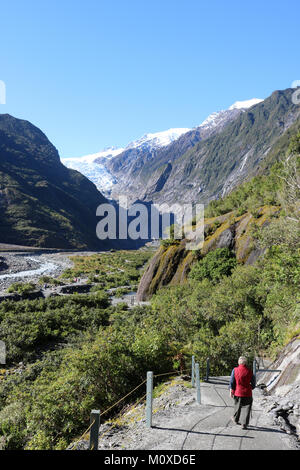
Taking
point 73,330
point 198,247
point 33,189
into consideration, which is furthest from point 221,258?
point 33,189

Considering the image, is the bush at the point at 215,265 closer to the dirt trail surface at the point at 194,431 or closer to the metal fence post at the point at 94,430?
the dirt trail surface at the point at 194,431

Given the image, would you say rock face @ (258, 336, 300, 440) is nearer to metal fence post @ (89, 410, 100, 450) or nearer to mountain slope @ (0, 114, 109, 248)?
metal fence post @ (89, 410, 100, 450)

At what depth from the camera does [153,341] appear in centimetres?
990

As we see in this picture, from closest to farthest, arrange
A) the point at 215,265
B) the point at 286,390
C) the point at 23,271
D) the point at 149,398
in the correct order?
1. the point at 149,398
2. the point at 286,390
3. the point at 215,265
4. the point at 23,271

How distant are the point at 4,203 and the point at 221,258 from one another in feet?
404

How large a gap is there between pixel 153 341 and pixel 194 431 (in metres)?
4.66

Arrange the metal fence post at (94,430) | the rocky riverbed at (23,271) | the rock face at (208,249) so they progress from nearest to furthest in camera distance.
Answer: the metal fence post at (94,430) < the rock face at (208,249) < the rocky riverbed at (23,271)

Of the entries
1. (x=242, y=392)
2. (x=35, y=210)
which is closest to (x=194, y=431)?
(x=242, y=392)

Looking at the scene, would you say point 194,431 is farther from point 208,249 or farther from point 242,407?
point 208,249

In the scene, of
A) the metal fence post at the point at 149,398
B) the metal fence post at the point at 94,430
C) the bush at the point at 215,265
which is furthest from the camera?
the bush at the point at 215,265

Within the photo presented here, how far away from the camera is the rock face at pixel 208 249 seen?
92.7ft

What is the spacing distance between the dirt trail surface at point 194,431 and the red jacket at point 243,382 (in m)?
0.59

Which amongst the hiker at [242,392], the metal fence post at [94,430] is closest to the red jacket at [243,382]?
the hiker at [242,392]

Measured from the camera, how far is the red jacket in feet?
17.9
